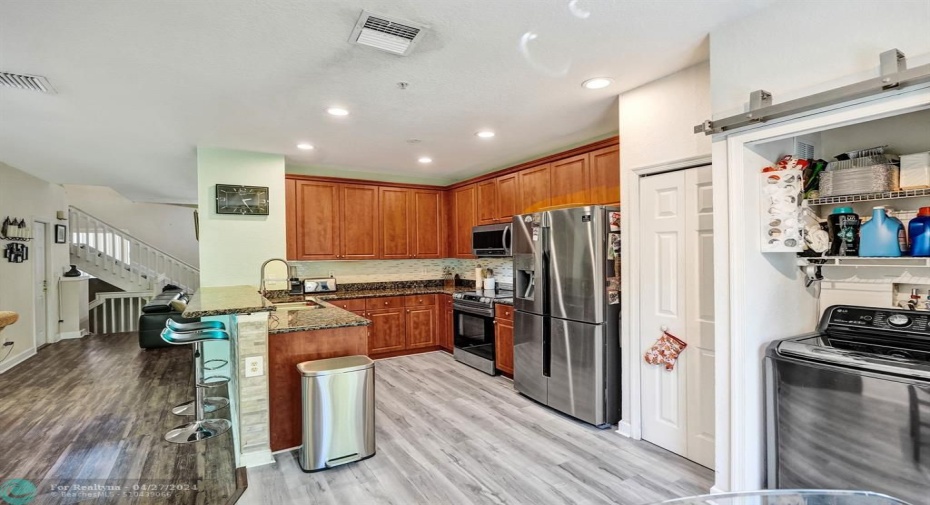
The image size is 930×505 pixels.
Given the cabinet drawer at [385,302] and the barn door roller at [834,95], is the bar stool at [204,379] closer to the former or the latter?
the cabinet drawer at [385,302]

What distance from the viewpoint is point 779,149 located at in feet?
6.99

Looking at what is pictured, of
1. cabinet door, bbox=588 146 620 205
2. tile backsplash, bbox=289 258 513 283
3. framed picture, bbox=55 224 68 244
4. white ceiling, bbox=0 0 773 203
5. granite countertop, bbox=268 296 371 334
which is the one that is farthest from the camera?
framed picture, bbox=55 224 68 244

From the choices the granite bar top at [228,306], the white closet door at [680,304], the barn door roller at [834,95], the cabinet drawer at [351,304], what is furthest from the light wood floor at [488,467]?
the barn door roller at [834,95]

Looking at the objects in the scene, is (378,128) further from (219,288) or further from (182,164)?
(182,164)

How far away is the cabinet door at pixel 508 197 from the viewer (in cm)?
479

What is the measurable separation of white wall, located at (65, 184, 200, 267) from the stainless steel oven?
667 centimetres

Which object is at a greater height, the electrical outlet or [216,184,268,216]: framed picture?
[216,184,268,216]: framed picture

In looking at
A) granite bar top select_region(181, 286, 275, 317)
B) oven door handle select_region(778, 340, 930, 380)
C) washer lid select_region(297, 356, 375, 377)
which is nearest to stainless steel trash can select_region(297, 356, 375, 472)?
washer lid select_region(297, 356, 375, 377)

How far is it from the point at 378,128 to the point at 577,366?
8.38 feet

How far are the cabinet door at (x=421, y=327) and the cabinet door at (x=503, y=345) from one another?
1296 millimetres

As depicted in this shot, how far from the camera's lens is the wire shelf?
1.72 meters

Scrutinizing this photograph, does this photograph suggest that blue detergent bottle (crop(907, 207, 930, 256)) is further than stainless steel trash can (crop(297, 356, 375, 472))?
No

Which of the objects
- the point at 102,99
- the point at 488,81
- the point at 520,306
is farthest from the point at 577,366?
the point at 102,99

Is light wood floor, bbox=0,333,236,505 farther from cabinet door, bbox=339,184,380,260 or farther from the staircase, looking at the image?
the staircase
